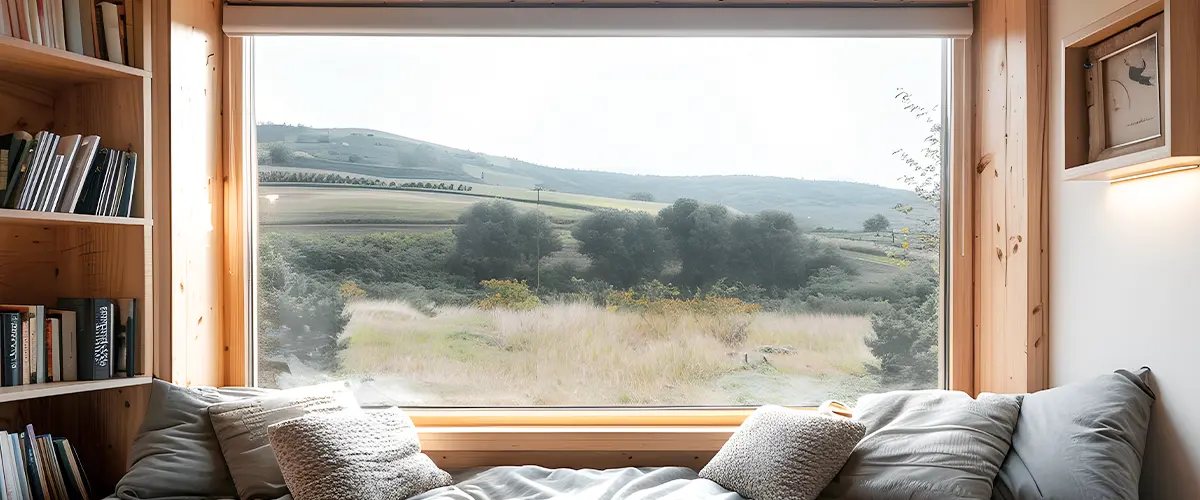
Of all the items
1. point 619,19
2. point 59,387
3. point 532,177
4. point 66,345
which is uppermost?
point 619,19

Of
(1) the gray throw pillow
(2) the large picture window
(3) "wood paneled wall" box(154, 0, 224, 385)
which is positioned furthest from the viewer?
(2) the large picture window

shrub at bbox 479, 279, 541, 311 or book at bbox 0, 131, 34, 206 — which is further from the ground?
book at bbox 0, 131, 34, 206

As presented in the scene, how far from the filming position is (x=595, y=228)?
2508mm

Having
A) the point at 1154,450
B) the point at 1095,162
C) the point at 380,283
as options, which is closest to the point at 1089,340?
the point at 1154,450

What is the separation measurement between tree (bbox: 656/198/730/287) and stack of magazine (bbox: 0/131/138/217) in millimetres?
1666

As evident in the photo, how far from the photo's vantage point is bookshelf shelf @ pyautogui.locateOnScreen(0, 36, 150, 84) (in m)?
1.88

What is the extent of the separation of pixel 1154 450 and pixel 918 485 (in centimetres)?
54

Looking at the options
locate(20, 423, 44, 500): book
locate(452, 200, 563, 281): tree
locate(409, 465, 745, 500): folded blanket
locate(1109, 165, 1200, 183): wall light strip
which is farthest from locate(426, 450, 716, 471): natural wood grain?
locate(1109, 165, 1200, 183): wall light strip

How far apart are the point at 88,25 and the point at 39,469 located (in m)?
1.24

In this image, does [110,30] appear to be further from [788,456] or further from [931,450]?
[931,450]

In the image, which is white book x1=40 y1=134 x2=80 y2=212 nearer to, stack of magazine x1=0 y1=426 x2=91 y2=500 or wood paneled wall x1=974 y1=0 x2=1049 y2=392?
stack of magazine x1=0 y1=426 x2=91 y2=500

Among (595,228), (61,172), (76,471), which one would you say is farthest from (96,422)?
(595,228)

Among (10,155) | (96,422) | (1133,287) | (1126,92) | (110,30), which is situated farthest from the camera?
(96,422)

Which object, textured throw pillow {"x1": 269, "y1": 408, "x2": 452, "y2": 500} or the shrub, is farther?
the shrub
